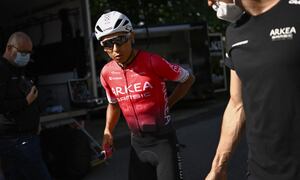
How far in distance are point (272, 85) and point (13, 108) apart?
108 inches

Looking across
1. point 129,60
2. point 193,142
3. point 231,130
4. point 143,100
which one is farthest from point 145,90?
point 193,142

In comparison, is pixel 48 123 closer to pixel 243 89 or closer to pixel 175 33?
pixel 243 89

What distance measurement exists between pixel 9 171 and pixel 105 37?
1.69 meters

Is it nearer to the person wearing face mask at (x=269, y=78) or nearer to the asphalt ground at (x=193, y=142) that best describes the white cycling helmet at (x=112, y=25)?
the person wearing face mask at (x=269, y=78)

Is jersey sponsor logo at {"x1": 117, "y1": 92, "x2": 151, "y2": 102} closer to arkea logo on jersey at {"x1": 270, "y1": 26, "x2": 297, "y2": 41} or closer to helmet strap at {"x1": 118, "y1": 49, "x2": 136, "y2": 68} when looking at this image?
helmet strap at {"x1": 118, "y1": 49, "x2": 136, "y2": 68}

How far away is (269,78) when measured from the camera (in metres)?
2.13

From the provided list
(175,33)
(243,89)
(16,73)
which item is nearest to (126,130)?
(175,33)

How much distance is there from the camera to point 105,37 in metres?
3.44

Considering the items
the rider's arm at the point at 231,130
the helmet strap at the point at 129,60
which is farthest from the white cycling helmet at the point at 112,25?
the rider's arm at the point at 231,130

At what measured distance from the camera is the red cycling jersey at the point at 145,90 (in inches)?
135

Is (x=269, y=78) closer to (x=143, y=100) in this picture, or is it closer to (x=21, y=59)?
(x=143, y=100)

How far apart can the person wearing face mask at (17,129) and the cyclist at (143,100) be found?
3.87 ft

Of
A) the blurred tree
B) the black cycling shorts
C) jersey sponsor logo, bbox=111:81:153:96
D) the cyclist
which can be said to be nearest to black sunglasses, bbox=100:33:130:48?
the cyclist

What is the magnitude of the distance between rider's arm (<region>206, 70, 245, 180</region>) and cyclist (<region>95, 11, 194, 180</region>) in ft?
2.93
